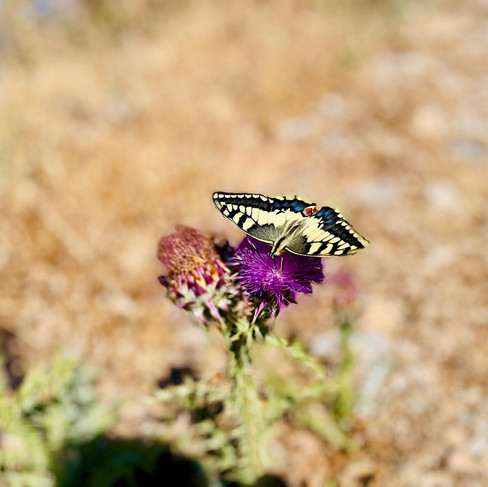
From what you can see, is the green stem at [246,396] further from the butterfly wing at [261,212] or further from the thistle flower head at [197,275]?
the butterfly wing at [261,212]

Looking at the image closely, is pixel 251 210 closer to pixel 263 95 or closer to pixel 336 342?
pixel 336 342

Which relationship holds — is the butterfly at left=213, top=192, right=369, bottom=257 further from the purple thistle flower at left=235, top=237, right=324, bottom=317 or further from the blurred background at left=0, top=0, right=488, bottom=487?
the blurred background at left=0, top=0, right=488, bottom=487

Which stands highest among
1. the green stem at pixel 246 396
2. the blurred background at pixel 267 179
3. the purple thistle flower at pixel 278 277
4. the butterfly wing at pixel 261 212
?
the blurred background at pixel 267 179

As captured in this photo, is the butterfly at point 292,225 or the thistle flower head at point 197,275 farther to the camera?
the thistle flower head at point 197,275

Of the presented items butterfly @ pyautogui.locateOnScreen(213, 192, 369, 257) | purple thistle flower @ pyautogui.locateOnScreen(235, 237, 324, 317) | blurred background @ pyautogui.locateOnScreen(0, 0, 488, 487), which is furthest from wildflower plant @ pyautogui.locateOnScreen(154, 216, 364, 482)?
blurred background @ pyautogui.locateOnScreen(0, 0, 488, 487)

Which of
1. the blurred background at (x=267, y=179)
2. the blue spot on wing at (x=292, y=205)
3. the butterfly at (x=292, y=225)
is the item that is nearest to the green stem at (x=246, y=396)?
the butterfly at (x=292, y=225)

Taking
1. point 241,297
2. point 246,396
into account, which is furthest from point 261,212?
point 246,396

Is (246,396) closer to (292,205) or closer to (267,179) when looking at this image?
(292,205)

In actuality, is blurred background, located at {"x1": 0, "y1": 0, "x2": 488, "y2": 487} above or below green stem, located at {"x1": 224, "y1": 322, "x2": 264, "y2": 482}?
above
